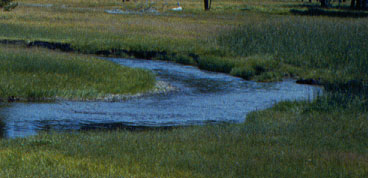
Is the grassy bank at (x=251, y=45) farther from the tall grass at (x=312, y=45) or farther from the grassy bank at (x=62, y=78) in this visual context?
the grassy bank at (x=62, y=78)

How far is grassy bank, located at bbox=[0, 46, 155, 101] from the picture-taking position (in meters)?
18.4

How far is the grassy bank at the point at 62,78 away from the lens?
60.3 feet

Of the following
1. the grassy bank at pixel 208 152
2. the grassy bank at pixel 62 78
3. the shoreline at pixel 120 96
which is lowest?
the shoreline at pixel 120 96

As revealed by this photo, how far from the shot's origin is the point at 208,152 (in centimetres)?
969

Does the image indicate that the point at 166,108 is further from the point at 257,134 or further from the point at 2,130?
the point at 257,134

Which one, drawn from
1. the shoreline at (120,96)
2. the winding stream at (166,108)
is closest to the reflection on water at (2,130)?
the winding stream at (166,108)

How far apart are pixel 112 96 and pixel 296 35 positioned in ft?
40.6

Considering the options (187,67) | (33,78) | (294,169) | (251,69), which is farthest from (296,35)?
(294,169)

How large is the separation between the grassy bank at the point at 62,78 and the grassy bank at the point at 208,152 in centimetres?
743

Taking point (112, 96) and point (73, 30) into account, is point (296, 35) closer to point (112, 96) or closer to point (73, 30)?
point (112, 96)

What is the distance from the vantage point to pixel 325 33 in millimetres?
26594

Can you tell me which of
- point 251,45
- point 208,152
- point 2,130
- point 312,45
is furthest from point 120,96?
point 251,45

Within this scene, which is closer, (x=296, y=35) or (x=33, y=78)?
(x=33, y=78)

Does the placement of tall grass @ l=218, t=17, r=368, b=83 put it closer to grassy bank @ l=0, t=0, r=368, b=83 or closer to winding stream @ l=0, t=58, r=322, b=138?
grassy bank @ l=0, t=0, r=368, b=83
